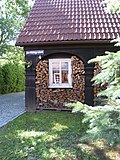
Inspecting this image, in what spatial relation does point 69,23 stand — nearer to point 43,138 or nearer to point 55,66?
point 55,66

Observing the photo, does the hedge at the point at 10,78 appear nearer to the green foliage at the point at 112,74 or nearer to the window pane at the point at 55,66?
the window pane at the point at 55,66

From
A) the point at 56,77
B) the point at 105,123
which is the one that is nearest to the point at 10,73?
the point at 56,77

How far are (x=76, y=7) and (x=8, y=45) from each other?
7370mm

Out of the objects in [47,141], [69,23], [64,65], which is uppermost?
[69,23]

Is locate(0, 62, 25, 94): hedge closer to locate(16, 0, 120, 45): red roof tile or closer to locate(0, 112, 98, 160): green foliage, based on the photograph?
locate(16, 0, 120, 45): red roof tile

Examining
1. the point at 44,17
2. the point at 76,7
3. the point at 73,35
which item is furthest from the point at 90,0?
the point at 73,35

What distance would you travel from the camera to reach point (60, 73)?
30.6 feet

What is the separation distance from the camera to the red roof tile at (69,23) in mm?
8852

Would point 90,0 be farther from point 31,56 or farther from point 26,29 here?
point 31,56

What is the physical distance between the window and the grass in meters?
1.85

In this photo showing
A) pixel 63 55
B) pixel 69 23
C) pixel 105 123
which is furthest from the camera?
pixel 69 23

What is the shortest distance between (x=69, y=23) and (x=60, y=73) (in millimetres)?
2184

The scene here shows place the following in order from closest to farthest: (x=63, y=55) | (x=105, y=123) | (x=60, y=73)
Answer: (x=105, y=123), (x=63, y=55), (x=60, y=73)

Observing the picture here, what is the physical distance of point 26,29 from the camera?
962 centimetres
